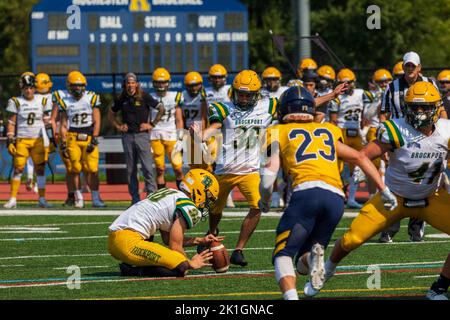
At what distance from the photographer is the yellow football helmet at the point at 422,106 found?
29.5 feet

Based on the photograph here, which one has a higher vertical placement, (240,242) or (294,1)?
(294,1)

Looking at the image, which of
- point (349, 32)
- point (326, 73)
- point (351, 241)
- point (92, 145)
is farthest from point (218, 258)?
point (349, 32)

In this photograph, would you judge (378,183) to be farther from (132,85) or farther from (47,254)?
(132,85)

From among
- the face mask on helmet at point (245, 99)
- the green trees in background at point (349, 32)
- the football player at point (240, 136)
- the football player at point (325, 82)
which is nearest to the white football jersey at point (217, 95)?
the football player at point (325, 82)

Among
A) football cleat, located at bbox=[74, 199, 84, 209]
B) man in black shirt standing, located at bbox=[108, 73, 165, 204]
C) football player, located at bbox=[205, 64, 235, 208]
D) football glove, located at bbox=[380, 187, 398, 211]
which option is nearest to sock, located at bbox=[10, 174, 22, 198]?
football cleat, located at bbox=[74, 199, 84, 209]

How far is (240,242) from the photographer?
11.2 metres

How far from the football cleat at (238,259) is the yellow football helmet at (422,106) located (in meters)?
2.55

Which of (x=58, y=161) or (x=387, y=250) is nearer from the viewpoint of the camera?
(x=387, y=250)

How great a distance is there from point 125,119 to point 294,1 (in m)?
7.26

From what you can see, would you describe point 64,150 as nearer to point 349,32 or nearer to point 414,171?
point 414,171

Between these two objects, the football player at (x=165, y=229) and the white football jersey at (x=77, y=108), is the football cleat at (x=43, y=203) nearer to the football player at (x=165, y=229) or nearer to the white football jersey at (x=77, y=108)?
the white football jersey at (x=77, y=108)

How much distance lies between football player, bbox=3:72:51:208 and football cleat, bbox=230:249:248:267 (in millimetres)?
7464

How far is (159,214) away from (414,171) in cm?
221

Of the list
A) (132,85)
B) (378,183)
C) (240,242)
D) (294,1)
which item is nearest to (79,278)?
(240,242)
